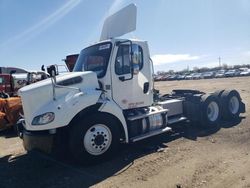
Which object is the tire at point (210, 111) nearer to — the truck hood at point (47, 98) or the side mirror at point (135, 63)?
the side mirror at point (135, 63)

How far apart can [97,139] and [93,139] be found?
Result: 0.38 feet

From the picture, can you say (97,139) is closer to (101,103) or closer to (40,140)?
(101,103)

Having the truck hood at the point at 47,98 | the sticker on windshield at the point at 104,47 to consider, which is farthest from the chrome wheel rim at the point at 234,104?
the truck hood at the point at 47,98

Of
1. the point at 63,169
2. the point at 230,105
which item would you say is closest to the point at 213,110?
the point at 230,105

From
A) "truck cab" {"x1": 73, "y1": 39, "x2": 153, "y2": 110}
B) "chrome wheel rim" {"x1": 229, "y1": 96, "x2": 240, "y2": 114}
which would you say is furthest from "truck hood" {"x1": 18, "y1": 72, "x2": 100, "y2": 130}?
"chrome wheel rim" {"x1": 229, "y1": 96, "x2": 240, "y2": 114}

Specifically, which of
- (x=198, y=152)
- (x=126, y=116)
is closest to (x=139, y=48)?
(x=126, y=116)

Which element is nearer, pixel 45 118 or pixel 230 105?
pixel 45 118

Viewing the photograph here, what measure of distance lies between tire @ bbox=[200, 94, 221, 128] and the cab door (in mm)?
2442

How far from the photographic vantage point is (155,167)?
21.7 feet

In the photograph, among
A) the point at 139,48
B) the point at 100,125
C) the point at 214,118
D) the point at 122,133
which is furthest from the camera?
the point at 214,118

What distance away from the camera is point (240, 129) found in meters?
9.61

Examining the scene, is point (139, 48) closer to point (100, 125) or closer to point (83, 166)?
point (100, 125)

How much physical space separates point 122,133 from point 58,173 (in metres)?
1.83

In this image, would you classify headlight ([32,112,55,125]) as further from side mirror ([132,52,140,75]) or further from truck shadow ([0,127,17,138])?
truck shadow ([0,127,17,138])
